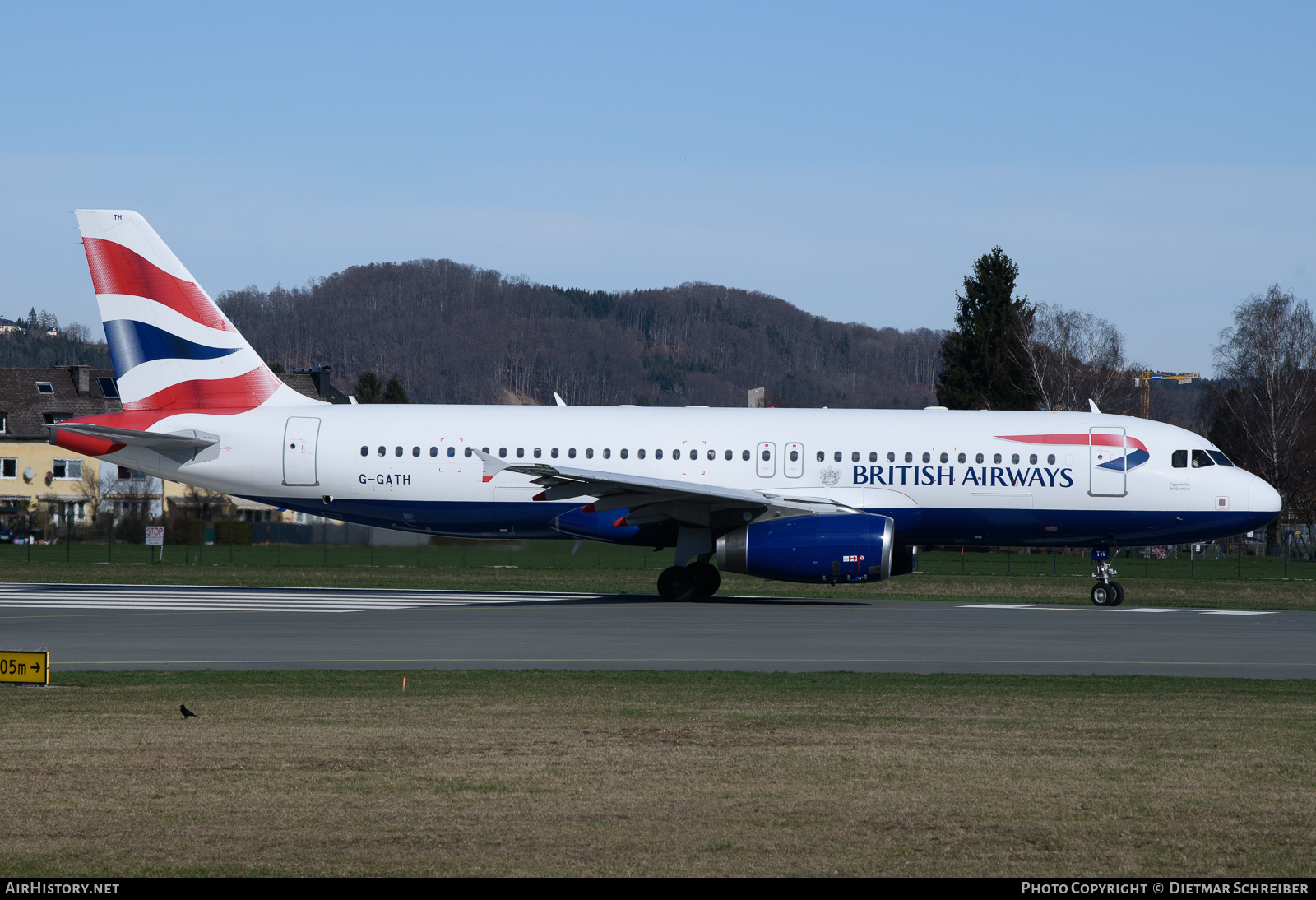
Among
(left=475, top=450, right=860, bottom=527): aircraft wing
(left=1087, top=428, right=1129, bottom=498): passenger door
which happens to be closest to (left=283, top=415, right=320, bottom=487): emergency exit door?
(left=475, top=450, right=860, bottom=527): aircraft wing

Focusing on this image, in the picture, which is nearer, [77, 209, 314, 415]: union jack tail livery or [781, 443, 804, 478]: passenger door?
[781, 443, 804, 478]: passenger door

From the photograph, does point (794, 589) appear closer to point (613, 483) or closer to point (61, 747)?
point (613, 483)

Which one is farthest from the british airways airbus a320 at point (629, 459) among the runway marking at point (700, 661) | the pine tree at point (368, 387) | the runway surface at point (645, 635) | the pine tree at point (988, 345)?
the pine tree at point (368, 387)

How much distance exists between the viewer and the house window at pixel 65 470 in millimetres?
80438

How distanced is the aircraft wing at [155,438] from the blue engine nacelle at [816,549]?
10.7 m

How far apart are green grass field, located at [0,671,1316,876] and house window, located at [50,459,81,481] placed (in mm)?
73485

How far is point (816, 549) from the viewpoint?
77.4 ft

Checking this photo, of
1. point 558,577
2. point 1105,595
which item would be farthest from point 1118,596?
point 558,577

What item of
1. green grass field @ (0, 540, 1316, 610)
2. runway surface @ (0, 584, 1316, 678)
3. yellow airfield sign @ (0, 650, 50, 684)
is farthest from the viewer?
green grass field @ (0, 540, 1316, 610)

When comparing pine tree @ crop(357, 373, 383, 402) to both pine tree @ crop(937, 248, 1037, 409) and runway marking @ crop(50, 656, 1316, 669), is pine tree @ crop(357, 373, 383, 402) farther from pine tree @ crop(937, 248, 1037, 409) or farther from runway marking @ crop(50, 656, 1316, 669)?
runway marking @ crop(50, 656, 1316, 669)

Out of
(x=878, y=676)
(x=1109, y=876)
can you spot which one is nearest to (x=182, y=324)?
(x=878, y=676)

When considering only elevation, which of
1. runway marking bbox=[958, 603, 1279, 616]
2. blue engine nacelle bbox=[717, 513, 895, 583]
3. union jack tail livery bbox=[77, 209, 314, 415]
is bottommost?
runway marking bbox=[958, 603, 1279, 616]

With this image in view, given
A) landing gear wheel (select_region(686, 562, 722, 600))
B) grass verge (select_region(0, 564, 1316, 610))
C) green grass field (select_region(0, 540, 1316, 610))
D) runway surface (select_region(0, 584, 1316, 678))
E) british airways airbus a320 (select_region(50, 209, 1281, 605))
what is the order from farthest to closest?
green grass field (select_region(0, 540, 1316, 610)) < grass verge (select_region(0, 564, 1316, 610)) < landing gear wheel (select_region(686, 562, 722, 600)) < british airways airbus a320 (select_region(50, 209, 1281, 605)) < runway surface (select_region(0, 584, 1316, 678))

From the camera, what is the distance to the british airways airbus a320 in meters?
25.9
